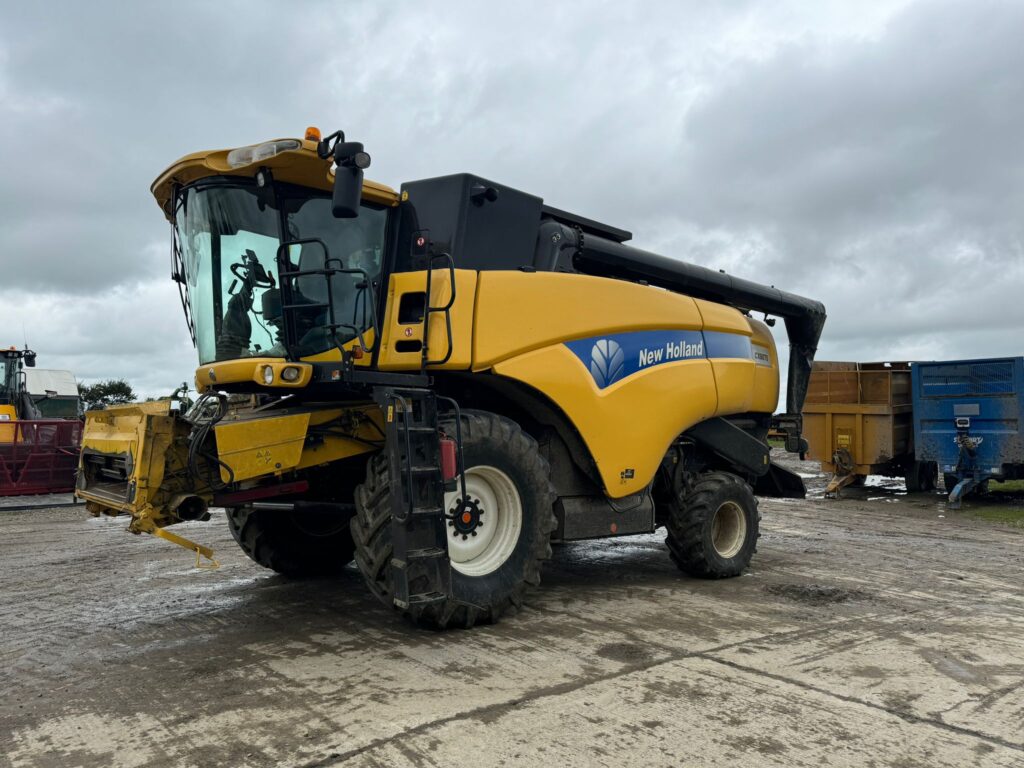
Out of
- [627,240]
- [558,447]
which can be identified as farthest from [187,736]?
[627,240]

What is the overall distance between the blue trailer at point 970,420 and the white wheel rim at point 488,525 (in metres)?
10.1

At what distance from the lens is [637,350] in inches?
237

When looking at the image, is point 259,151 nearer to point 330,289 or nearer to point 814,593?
point 330,289

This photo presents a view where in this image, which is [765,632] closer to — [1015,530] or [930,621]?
[930,621]

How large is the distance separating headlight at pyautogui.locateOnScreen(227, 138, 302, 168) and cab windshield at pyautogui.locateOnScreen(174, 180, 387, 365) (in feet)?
0.54

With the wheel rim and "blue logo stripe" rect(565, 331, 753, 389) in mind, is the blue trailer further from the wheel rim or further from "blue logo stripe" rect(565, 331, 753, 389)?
"blue logo stripe" rect(565, 331, 753, 389)

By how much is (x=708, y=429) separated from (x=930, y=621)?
2.31 meters

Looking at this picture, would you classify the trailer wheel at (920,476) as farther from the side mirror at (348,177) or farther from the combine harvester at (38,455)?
the combine harvester at (38,455)

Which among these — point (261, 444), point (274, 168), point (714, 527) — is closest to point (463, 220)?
point (274, 168)

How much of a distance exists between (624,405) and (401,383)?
1825mm

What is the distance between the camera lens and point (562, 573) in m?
6.95

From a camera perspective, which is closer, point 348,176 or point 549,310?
point 348,176

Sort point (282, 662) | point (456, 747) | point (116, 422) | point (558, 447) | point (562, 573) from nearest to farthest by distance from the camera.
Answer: point (456, 747) < point (282, 662) < point (116, 422) < point (558, 447) < point (562, 573)

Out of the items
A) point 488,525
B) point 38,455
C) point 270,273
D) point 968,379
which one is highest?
point 968,379
